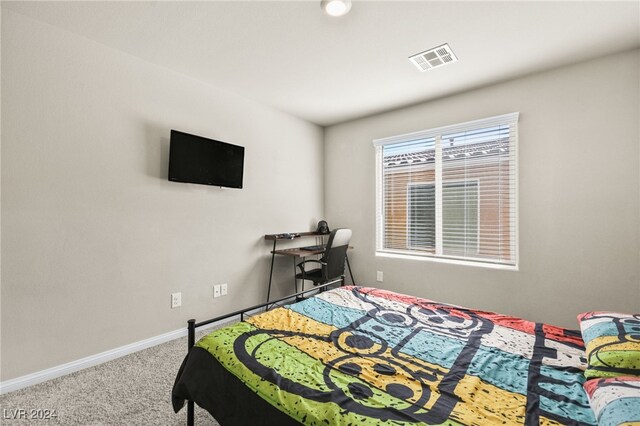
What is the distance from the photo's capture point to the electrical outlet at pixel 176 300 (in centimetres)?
260

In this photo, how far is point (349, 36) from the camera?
2084mm

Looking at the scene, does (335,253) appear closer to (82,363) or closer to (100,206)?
(100,206)

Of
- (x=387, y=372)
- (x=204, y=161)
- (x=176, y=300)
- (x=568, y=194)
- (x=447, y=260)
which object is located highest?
(x=204, y=161)

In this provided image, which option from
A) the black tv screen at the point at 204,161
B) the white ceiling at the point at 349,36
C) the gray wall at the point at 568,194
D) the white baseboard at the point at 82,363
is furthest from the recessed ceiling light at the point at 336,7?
the white baseboard at the point at 82,363

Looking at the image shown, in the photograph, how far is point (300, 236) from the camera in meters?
3.69

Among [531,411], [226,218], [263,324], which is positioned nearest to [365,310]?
[263,324]

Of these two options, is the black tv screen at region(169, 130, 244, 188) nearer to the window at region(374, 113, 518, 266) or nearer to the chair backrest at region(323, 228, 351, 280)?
the chair backrest at region(323, 228, 351, 280)

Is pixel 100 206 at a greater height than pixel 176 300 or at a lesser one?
greater

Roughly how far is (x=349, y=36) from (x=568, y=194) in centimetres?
229

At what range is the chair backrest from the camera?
10.0 feet

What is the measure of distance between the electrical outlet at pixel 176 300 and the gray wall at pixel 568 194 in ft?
8.65

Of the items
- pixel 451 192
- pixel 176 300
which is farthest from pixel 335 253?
pixel 176 300

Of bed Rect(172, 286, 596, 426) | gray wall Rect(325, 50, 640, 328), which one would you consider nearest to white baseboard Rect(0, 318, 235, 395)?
bed Rect(172, 286, 596, 426)

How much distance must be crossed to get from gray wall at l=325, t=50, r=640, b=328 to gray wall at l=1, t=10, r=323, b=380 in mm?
2330
